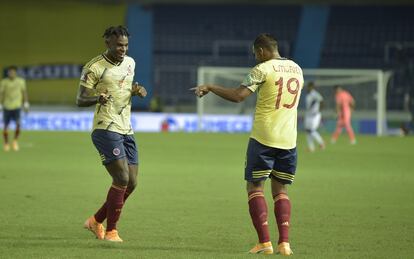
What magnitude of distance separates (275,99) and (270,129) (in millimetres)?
289

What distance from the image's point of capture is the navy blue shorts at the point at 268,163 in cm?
909

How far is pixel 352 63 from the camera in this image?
5056 centimetres

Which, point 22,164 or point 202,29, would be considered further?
point 202,29

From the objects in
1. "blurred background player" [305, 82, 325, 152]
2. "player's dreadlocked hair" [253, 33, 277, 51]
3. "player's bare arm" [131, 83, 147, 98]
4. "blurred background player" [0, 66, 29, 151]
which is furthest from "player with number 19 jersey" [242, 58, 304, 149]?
"blurred background player" [305, 82, 325, 152]

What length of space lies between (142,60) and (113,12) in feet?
10.7

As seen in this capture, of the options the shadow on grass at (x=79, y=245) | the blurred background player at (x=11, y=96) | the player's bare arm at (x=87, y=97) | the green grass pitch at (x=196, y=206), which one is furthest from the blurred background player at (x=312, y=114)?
the player's bare arm at (x=87, y=97)

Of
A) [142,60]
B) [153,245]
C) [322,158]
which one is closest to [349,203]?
[153,245]

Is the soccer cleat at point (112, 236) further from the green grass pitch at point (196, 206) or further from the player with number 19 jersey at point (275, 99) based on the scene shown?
the player with number 19 jersey at point (275, 99)

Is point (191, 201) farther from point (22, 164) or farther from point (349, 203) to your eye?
point (22, 164)

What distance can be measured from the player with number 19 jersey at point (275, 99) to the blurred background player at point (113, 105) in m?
1.55

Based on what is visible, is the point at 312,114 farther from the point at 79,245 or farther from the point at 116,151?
the point at 79,245

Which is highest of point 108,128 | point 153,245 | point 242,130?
point 108,128

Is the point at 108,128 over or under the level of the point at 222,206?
over

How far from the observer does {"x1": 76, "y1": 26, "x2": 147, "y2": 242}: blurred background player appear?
387 inches
